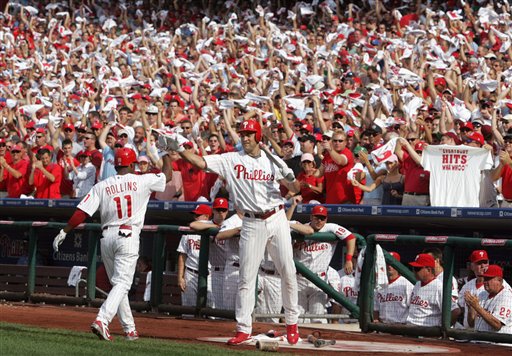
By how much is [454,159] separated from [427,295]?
247cm

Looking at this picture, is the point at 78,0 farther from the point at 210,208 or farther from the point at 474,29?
the point at 210,208

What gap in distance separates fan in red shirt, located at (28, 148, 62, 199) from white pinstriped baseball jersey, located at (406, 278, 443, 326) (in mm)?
7573

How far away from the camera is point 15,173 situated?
1806 centimetres

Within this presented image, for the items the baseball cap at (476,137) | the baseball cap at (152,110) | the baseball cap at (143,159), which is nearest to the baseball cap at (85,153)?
the baseball cap at (152,110)

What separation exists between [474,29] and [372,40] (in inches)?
70.3

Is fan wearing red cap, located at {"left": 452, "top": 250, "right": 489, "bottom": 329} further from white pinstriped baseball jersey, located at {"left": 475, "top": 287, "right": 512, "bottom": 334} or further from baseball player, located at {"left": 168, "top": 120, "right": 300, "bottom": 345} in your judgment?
baseball player, located at {"left": 168, "top": 120, "right": 300, "bottom": 345}

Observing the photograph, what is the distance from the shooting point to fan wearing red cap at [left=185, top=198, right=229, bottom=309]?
42.4 feet

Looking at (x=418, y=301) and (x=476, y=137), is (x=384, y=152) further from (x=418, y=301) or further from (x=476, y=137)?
(x=418, y=301)

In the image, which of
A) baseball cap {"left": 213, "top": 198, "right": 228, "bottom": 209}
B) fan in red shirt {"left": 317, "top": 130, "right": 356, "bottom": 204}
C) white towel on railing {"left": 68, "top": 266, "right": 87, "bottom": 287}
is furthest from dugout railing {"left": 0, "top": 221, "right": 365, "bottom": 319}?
fan in red shirt {"left": 317, "top": 130, "right": 356, "bottom": 204}

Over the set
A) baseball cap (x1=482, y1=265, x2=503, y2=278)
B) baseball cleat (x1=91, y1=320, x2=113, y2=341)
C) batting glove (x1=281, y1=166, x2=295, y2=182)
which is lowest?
baseball cleat (x1=91, y1=320, x2=113, y2=341)

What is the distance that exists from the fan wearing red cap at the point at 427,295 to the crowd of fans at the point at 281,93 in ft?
6.85

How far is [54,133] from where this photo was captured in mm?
18906

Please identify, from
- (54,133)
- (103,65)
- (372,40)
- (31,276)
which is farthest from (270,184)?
(103,65)

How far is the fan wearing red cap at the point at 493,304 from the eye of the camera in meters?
→ 10.5
